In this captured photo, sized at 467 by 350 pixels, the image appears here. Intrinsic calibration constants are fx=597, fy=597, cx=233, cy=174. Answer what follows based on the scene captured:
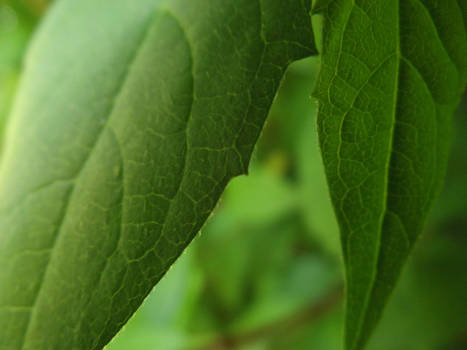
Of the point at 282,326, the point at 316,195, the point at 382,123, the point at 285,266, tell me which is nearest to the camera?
the point at 382,123

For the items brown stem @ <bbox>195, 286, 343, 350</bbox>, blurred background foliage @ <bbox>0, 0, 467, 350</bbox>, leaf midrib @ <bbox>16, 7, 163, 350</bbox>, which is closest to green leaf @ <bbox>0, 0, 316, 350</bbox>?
leaf midrib @ <bbox>16, 7, 163, 350</bbox>

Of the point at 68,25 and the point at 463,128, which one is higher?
the point at 68,25

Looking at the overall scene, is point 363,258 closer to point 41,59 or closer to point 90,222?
point 90,222

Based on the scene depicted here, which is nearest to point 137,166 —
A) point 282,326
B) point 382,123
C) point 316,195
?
point 382,123

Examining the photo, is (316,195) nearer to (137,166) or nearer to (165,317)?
(165,317)

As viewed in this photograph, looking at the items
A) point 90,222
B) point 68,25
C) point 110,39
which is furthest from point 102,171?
point 68,25

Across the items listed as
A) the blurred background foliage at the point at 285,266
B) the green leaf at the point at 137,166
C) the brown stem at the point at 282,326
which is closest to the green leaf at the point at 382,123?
the green leaf at the point at 137,166
